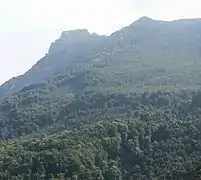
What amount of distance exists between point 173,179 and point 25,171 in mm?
38243

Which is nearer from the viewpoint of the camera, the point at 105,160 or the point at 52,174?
the point at 52,174

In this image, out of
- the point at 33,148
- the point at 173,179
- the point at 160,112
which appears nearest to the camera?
the point at 173,179

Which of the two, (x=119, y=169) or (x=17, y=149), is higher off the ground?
(x=17, y=149)

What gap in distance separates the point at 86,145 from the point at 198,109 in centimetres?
5928

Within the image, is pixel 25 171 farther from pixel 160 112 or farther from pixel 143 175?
pixel 160 112

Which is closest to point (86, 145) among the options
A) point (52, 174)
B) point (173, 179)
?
point (52, 174)

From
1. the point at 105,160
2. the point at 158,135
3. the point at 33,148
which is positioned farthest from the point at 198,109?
the point at 33,148

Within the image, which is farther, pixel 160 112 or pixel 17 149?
pixel 160 112

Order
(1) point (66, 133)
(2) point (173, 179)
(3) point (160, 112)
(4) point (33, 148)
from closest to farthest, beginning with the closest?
(2) point (173, 179) < (4) point (33, 148) < (1) point (66, 133) < (3) point (160, 112)

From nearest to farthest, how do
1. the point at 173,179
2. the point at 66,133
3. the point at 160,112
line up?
the point at 173,179
the point at 66,133
the point at 160,112

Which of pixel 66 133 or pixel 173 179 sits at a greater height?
pixel 66 133

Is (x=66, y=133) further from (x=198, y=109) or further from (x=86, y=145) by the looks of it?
(x=198, y=109)

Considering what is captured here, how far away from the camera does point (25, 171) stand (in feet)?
432

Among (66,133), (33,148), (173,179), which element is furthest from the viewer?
(66,133)
